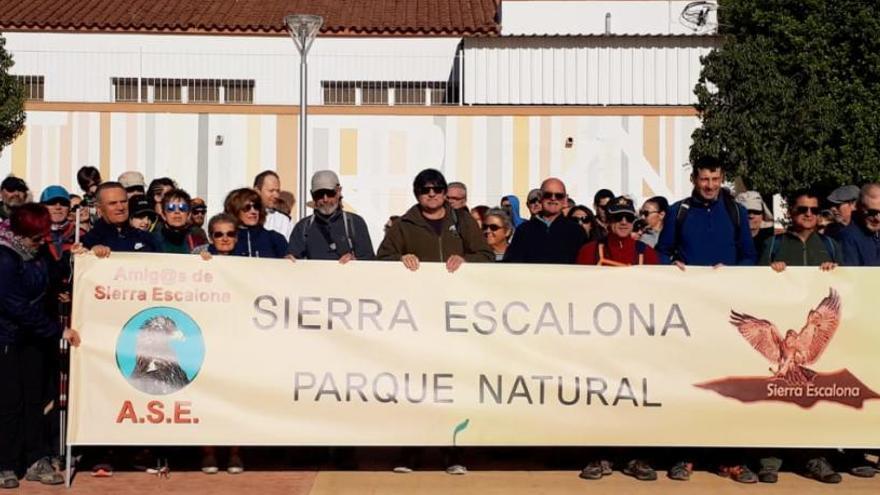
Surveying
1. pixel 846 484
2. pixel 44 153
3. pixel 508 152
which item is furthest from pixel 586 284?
pixel 44 153

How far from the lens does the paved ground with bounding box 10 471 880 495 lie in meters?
8.29

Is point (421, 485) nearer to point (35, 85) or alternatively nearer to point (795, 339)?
point (795, 339)

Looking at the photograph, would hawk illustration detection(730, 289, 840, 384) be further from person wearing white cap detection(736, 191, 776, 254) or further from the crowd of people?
person wearing white cap detection(736, 191, 776, 254)

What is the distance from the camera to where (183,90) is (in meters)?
24.5

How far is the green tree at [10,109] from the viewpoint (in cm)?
1953

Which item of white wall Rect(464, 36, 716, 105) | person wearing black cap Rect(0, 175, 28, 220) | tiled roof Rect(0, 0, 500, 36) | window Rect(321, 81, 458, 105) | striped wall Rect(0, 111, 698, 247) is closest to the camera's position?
person wearing black cap Rect(0, 175, 28, 220)

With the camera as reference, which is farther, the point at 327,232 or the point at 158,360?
the point at 327,232

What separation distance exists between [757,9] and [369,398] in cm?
1589

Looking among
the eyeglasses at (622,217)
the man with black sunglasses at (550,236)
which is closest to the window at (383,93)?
the man with black sunglasses at (550,236)

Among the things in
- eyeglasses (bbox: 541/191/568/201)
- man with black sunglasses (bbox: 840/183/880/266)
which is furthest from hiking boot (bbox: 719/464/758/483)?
eyeglasses (bbox: 541/191/568/201)

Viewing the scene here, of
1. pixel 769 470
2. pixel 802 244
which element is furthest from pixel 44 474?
pixel 802 244

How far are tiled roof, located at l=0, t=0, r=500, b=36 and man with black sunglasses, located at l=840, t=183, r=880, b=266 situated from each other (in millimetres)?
17148

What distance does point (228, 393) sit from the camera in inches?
333

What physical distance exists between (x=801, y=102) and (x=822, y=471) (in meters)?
12.4
